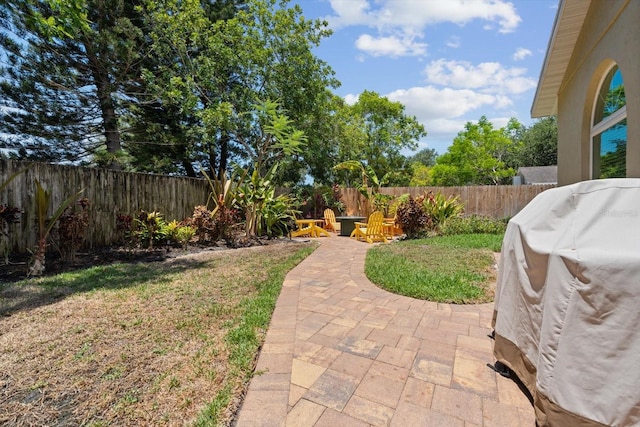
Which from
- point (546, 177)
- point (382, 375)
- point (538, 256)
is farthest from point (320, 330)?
point (546, 177)

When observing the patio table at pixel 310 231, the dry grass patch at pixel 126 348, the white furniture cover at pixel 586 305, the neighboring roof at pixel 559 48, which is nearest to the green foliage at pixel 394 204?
the patio table at pixel 310 231

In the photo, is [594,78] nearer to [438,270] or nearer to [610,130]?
[610,130]

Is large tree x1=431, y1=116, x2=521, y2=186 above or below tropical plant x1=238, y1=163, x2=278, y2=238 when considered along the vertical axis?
above

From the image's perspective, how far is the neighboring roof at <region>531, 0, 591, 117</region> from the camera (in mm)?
5001

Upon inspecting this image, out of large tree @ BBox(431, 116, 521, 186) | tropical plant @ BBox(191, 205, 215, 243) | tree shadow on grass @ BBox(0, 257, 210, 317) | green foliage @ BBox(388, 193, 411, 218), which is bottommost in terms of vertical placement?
tree shadow on grass @ BBox(0, 257, 210, 317)

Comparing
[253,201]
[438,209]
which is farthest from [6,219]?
[438,209]

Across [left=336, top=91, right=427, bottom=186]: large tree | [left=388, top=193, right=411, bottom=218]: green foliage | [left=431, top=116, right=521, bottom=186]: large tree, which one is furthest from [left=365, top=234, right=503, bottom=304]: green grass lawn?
[left=431, top=116, right=521, bottom=186]: large tree

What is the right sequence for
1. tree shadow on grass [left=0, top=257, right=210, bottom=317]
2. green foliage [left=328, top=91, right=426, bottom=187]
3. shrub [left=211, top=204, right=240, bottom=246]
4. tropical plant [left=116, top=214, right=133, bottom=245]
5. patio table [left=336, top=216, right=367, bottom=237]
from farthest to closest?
green foliage [left=328, top=91, right=426, bottom=187] → patio table [left=336, top=216, right=367, bottom=237] → shrub [left=211, top=204, right=240, bottom=246] → tropical plant [left=116, top=214, right=133, bottom=245] → tree shadow on grass [left=0, top=257, right=210, bottom=317]

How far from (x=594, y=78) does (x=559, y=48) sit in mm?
1341

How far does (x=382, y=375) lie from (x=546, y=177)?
1166 inches

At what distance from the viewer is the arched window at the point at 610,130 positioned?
439 centimetres

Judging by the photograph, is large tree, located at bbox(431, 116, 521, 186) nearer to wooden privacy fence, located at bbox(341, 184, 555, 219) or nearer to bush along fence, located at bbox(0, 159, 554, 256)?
wooden privacy fence, located at bbox(341, 184, 555, 219)

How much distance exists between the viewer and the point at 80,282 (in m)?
4.62

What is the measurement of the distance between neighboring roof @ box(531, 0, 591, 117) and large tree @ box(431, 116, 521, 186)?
86.2ft
